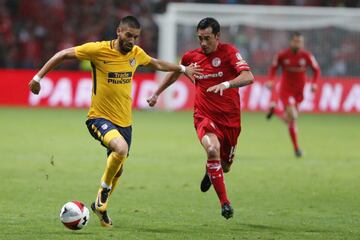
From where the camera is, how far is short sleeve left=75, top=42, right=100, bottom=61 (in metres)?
9.09

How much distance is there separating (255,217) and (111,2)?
22.0m

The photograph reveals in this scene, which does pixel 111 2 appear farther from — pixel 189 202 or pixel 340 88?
Result: pixel 189 202

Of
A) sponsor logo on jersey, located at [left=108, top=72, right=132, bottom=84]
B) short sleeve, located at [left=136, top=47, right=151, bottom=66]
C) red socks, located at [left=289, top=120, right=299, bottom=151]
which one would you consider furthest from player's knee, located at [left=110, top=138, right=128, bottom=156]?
red socks, located at [left=289, top=120, right=299, bottom=151]

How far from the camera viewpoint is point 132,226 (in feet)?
29.4

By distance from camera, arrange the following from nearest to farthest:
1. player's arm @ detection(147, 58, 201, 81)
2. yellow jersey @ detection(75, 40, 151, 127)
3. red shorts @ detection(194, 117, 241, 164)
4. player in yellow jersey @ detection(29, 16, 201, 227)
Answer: player in yellow jersey @ detection(29, 16, 201, 227) → yellow jersey @ detection(75, 40, 151, 127) → player's arm @ detection(147, 58, 201, 81) → red shorts @ detection(194, 117, 241, 164)

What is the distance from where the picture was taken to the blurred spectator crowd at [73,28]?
91.2ft

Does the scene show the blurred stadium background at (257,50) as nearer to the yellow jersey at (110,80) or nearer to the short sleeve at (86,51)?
the yellow jersey at (110,80)

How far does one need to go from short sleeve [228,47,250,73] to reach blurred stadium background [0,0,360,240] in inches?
65.6

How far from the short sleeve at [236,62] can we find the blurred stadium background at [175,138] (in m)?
1.67

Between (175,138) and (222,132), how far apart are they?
993cm

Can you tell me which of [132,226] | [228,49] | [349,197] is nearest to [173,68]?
[228,49]

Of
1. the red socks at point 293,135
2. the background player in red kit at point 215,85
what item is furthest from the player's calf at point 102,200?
the red socks at point 293,135

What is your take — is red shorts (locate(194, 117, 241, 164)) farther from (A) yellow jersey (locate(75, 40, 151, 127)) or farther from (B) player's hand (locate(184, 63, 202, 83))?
(A) yellow jersey (locate(75, 40, 151, 127))

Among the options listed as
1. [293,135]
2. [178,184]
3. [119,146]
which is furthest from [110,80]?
[293,135]
